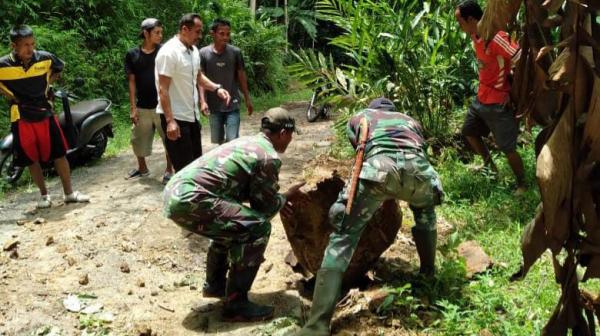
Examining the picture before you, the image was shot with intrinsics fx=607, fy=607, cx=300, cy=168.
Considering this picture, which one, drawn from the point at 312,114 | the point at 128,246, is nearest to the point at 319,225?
the point at 128,246

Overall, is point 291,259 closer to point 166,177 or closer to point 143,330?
point 143,330

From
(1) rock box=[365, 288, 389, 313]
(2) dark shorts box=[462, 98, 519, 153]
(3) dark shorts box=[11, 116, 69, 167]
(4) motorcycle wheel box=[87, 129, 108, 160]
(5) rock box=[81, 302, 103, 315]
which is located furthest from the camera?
(4) motorcycle wheel box=[87, 129, 108, 160]

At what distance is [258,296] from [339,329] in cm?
90

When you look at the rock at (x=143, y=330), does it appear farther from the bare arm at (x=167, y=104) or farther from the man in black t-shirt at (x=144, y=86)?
the man in black t-shirt at (x=144, y=86)

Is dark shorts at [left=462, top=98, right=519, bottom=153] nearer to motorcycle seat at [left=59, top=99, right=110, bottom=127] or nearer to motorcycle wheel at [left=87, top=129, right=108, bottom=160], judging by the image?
motorcycle seat at [left=59, top=99, right=110, bottom=127]

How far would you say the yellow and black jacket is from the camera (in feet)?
18.1

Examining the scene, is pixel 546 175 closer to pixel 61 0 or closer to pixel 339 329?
pixel 339 329

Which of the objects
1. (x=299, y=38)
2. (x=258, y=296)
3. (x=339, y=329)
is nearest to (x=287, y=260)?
(x=258, y=296)

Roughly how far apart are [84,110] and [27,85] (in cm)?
205

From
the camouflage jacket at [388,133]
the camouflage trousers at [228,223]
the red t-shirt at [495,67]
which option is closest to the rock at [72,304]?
the camouflage trousers at [228,223]

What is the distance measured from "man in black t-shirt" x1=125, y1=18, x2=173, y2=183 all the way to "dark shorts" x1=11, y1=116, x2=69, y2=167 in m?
1.01

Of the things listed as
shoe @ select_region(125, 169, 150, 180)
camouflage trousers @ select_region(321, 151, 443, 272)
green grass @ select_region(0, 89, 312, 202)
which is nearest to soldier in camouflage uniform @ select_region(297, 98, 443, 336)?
camouflage trousers @ select_region(321, 151, 443, 272)

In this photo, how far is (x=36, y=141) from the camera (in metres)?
5.68

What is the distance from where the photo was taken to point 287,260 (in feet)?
15.2
